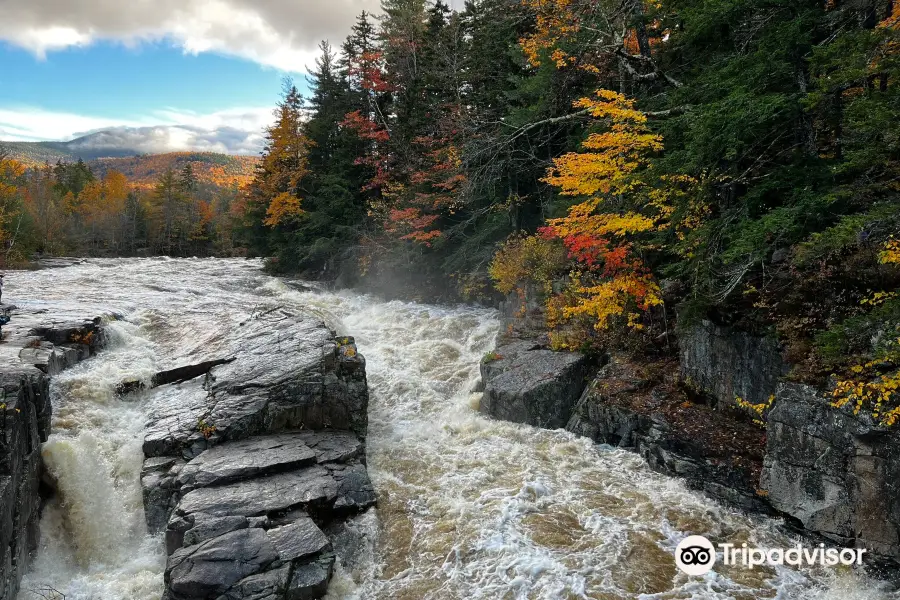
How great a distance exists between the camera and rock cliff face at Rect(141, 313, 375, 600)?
666 cm

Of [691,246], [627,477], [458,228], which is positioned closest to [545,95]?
[458,228]

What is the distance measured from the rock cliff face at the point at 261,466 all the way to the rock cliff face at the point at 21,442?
5.35ft

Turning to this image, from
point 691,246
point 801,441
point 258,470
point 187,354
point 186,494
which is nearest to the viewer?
point 801,441

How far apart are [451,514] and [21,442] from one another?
7385 millimetres

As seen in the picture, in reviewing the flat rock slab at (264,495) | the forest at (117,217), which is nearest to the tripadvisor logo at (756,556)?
the flat rock slab at (264,495)

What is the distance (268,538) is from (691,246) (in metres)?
9.15

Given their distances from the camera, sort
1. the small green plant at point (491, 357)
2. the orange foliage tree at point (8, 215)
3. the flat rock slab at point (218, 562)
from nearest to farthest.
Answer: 1. the flat rock slab at point (218, 562)
2. the small green plant at point (491, 357)
3. the orange foliage tree at point (8, 215)

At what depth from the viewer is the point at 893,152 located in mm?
6688

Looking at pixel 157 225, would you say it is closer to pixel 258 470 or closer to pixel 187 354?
pixel 187 354

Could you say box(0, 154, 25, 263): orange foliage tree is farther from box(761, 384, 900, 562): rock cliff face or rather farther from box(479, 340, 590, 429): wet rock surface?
box(761, 384, 900, 562): rock cliff face

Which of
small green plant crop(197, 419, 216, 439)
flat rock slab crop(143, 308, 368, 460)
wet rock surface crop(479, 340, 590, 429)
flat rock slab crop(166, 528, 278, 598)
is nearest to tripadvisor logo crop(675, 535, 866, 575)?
wet rock surface crop(479, 340, 590, 429)

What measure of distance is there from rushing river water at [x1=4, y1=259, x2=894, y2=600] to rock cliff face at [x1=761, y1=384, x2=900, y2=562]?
60cm

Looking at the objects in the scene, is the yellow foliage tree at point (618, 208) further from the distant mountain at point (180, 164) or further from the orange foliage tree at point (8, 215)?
the distant mountain at point (180, 164)

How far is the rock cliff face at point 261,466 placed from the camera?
6664 mm
